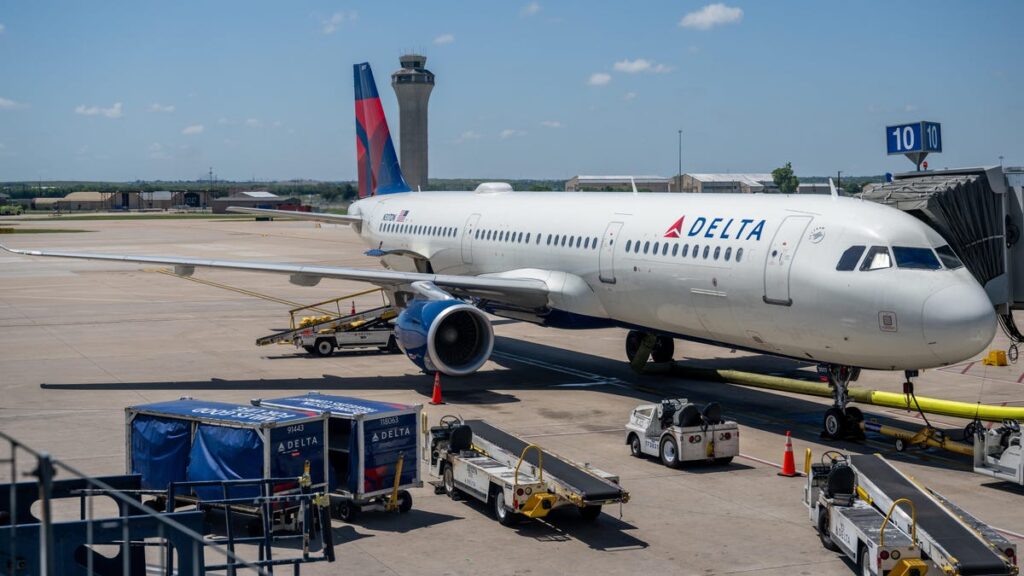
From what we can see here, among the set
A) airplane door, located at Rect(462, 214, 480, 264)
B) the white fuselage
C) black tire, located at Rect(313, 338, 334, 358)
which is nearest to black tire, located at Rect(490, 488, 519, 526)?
the white fuselage

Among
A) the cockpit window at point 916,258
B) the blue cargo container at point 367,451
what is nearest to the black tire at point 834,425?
the cockpit window at point 916,258

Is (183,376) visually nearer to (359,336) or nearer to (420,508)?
(359,336)

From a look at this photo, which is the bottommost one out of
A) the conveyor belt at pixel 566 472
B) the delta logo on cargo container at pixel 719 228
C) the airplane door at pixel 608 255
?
the conveyor belt at pixel 566 472

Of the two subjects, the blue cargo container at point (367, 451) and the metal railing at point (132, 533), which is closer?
the metal railing at point (132, 533)

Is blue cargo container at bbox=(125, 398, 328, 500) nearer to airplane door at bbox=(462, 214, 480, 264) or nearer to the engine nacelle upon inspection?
the engine nacelle

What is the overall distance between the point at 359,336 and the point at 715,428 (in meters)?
14.3

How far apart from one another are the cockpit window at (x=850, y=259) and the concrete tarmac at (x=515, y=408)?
10.3 ft

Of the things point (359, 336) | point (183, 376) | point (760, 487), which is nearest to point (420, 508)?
point (760, 487)

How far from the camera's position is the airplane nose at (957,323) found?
56.9 ft

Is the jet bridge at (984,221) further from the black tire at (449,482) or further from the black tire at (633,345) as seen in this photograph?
the black tire at (449,482)

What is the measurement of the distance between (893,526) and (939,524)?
504mm

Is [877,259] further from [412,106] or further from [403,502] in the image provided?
[412,106]

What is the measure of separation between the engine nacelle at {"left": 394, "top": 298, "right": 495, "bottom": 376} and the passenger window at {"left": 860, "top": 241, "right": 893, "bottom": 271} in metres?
8.19

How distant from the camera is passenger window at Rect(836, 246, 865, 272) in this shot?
61.2ft
